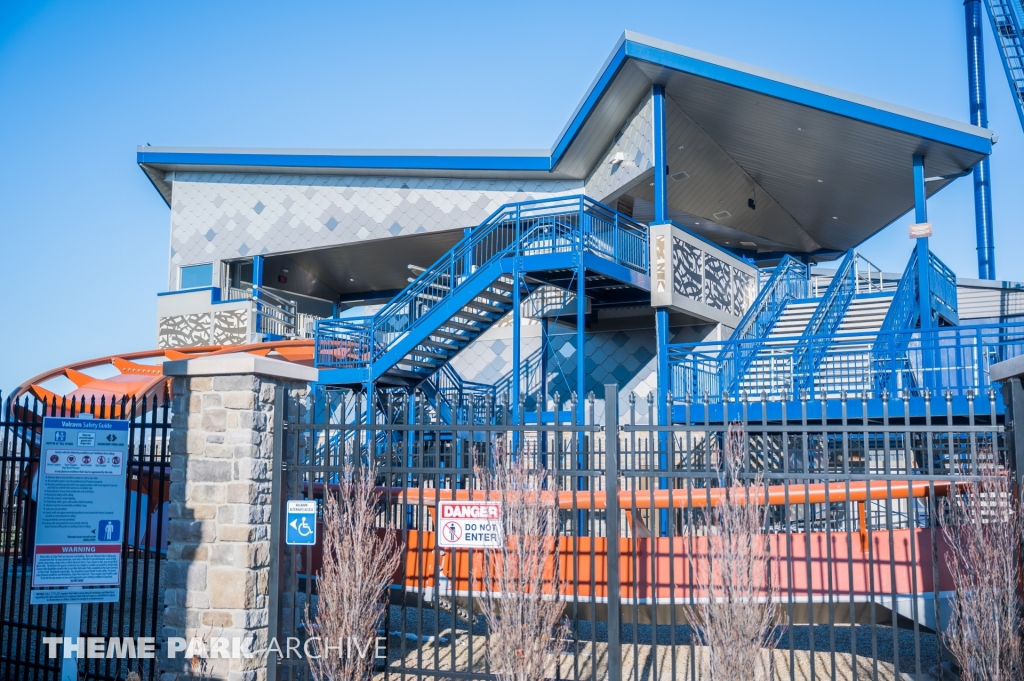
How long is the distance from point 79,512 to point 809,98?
13608 mm

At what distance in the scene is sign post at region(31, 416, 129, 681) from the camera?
6.89 metres

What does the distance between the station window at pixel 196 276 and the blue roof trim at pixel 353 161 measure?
2723 mm

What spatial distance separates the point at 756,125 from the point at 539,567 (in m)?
13.8

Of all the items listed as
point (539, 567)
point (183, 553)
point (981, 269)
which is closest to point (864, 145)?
point (539, 567)

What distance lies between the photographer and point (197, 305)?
916 inches

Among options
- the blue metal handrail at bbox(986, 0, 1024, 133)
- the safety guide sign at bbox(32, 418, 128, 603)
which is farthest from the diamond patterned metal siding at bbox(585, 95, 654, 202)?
the blue metal handrail at bbox(986, 0, 1024, 133)

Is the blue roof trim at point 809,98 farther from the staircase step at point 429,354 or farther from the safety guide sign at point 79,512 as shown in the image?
the safety guide sign at point 79,512

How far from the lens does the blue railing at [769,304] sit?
57.7ft

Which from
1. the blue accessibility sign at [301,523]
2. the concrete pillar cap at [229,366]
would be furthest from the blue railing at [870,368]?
the concrete pillar cap at [229,366]

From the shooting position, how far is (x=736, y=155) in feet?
68.6

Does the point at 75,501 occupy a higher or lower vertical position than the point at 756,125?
lower

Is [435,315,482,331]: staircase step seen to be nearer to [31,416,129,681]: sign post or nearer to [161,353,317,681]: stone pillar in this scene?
[161,353,317,681]: stone pillar

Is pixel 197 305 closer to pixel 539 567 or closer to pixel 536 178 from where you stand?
pixel 536 178

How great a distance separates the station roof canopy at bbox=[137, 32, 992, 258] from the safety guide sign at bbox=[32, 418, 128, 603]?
1236 cm
